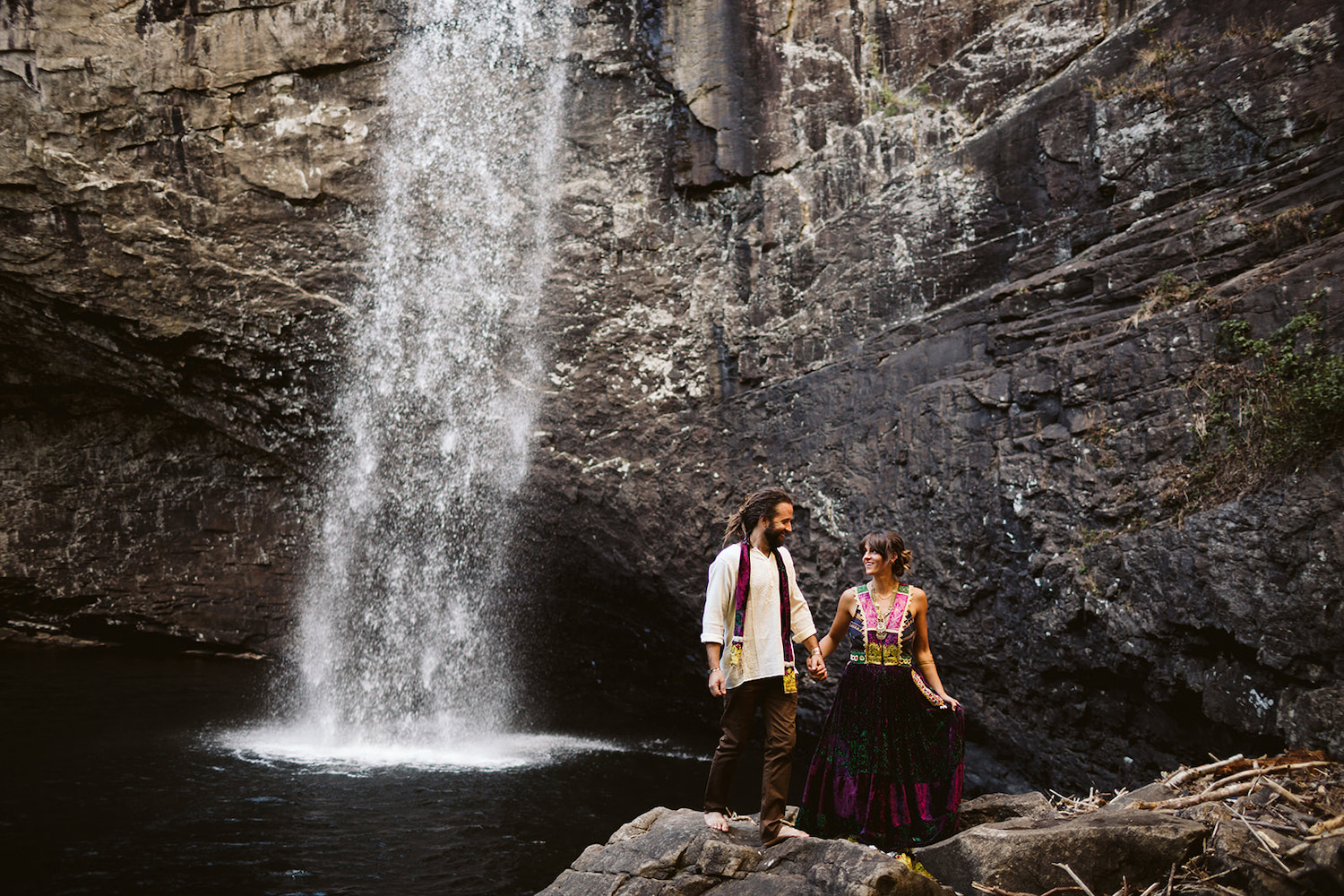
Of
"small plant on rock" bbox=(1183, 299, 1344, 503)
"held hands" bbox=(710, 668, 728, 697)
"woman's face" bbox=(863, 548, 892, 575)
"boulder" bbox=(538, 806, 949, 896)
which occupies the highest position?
"small plant on rock" bbox=(1183, 299, 1344, 503)

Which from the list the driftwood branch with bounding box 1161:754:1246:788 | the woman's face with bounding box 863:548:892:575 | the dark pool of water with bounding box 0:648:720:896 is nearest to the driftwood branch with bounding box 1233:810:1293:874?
the driftwood branch with bounding box 1161:754:1246:788

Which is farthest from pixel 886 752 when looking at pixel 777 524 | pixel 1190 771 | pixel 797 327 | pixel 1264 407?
pixel 797 327

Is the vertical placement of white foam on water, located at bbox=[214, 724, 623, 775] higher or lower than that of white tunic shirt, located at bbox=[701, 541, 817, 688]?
lower

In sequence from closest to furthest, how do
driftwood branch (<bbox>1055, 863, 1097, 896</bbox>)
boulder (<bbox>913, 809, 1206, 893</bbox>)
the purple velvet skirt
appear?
1. driftwood branch (<bbox>1055, 863, 1097, 896</bbox>)
2. boulder (<bbox>913, 809, 1206, 893</bbox>)
3. the purple velvet skirt

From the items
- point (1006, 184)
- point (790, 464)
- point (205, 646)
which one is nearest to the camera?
point (1006, 184)

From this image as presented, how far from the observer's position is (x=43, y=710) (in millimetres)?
10211

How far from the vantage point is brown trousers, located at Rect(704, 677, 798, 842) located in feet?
13.5

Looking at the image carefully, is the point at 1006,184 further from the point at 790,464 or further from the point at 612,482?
the point at 612,482

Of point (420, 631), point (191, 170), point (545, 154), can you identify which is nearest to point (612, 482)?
point (420, 631)

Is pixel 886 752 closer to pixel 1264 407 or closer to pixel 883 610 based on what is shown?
pixel 883 610

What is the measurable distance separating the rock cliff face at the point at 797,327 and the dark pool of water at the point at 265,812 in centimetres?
273

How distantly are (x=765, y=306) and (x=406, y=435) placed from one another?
4948 mm

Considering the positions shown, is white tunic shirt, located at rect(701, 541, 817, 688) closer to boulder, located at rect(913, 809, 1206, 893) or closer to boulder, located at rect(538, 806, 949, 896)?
boulder, located at rect(538, 806, 949, 896)

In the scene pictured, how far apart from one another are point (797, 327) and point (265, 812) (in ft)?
22.2
